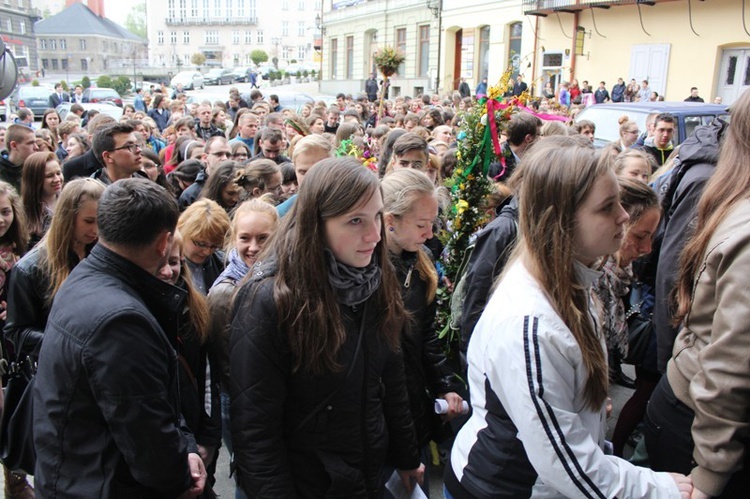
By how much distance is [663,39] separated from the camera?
65.2 ft

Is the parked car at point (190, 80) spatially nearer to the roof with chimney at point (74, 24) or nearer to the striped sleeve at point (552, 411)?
the striped sleeve at point (552, 411)

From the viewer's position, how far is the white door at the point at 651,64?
19867mm

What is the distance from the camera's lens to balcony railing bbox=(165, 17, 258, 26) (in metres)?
93.3

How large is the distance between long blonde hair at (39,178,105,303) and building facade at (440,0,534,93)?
73.1 ft

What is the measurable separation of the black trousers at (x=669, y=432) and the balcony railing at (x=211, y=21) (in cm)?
9990

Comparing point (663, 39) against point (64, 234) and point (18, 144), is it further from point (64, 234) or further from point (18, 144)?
point (64, 234)

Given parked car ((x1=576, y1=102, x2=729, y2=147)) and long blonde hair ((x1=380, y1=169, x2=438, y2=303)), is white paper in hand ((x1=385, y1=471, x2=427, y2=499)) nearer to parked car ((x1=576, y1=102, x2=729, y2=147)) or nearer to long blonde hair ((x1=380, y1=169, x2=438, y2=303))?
long blonde hair ((x1=380, y1=169, x2=438, y2=303))

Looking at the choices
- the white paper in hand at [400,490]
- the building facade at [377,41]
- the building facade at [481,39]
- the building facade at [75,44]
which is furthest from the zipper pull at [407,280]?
the building facade at [75,44]

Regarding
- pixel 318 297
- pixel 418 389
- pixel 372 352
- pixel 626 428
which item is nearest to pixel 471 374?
pixel 372 352

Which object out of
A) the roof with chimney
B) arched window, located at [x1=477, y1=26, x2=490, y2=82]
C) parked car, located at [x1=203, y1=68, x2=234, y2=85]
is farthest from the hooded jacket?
the roof with chimney

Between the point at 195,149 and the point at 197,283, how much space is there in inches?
143

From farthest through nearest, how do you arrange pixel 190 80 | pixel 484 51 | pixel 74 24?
pixel 74 24, pixel 190 80, pixel 484 51

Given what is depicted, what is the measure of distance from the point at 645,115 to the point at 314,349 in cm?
923

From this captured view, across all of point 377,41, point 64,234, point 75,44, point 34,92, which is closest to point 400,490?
point 64,234
